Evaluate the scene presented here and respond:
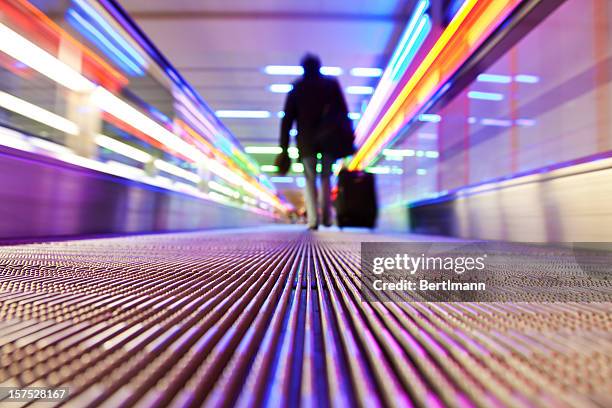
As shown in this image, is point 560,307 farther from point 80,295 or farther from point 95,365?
point 80,295

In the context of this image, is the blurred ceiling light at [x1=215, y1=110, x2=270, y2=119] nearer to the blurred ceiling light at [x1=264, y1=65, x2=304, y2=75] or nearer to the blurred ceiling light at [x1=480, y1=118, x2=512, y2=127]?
the blurred ceiling light at [x1=264, y1=65, x2=304, y2=75]

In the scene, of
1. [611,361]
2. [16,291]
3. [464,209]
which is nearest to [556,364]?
[611,361]

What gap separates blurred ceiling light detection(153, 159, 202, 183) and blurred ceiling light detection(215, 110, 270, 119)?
19.4 feet

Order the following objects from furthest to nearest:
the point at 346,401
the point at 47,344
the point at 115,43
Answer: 1. the point at 115,43
2. the point at 47,344
3. the point at 346,401

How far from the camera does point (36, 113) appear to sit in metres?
2.63

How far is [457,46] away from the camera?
3.04 meters

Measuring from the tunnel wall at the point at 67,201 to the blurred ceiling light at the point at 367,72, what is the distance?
247 inches

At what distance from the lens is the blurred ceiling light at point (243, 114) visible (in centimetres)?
1152

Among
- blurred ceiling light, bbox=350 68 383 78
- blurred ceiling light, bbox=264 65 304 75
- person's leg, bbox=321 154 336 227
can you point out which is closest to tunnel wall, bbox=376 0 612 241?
person's leg, bbox=321 154 336 227

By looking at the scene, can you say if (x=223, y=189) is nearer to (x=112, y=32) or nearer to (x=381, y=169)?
(x=381, y=169)

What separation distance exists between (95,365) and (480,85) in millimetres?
4427

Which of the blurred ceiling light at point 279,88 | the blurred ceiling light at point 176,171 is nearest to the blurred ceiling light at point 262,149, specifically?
the blurred ceiling light at point 279,88

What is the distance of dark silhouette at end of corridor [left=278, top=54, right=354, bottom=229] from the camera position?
4523 mm

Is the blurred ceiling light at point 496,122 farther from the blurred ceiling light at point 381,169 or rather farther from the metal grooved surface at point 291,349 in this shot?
the metal grooved surface at point 291,349
